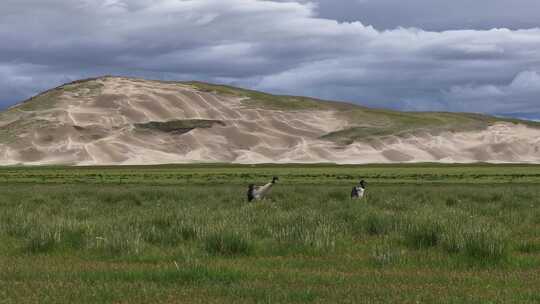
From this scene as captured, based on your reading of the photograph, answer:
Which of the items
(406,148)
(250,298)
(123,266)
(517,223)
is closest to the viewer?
(250,298)

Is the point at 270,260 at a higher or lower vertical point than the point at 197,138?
higher

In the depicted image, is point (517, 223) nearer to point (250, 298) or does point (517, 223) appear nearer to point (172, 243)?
point (172, 243)

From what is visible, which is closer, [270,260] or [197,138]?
[270,260]

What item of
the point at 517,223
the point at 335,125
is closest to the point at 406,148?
the point at 335,125

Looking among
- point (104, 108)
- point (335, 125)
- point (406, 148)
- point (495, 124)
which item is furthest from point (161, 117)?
point (495, 124)

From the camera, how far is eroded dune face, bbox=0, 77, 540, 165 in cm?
16250

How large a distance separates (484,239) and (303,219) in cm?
572

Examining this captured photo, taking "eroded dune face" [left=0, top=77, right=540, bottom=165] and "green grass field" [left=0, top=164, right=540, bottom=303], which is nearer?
"green grass field" [left=0, top=164, right=540, bottom=303]

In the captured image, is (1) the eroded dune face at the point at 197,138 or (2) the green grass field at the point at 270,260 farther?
(1) the eroded dune face at the point at 197,138

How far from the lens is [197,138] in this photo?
576ft

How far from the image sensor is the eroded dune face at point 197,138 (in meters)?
162

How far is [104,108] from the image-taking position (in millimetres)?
187250

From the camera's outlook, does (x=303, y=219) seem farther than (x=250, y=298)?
Yes

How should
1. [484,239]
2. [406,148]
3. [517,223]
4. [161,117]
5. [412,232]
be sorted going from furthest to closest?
[161,117], [406,148], [517,223], [412,232], [484,239]
